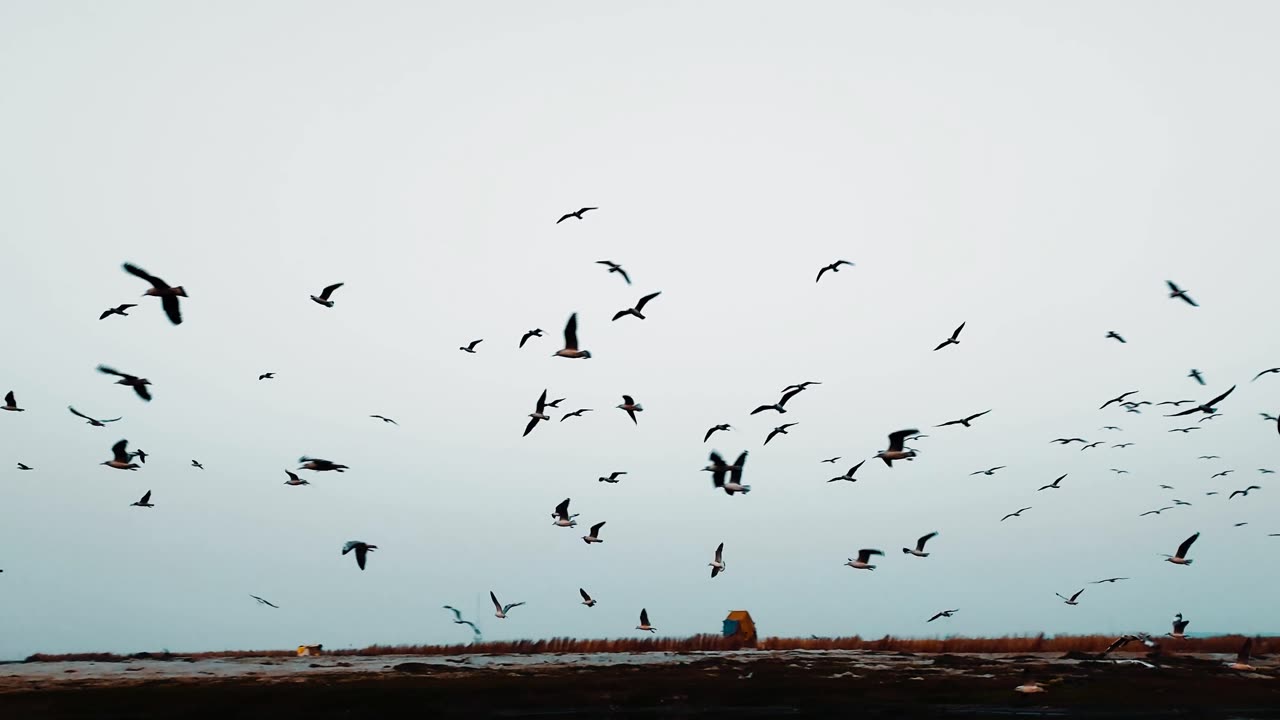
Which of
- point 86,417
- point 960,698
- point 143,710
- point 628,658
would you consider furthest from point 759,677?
point 86,417

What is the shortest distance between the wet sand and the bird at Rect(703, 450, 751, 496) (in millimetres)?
7007

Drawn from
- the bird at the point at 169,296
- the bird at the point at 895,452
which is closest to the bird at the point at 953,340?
the bird at the point at 895,452

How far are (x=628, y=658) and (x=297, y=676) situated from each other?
62.9 ft

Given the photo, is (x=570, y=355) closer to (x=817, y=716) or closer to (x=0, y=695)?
(x=817, y=716)

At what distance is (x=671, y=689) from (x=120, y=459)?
825 inches

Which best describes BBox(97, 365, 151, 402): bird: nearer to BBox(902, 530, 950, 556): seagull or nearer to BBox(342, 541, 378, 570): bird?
BBox(342, 541, 378, 570): bird

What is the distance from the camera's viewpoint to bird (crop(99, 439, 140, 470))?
3769cm

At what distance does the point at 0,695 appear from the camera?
125 ft

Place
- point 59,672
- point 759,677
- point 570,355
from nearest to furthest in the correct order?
point 570,355 < point 759,677 < point 59,672

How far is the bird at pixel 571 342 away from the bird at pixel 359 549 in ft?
28.6

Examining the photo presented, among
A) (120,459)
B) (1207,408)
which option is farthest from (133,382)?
(1207,408)

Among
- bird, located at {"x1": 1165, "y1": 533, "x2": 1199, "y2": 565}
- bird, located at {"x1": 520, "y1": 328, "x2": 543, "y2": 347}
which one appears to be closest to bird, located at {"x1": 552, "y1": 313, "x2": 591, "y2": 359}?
bird, located at {"x1": 520, "y1": 328, "x2": 543, "y2": 347}

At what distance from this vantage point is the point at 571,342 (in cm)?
3716

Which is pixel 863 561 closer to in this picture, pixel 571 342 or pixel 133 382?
pixel 571 342
